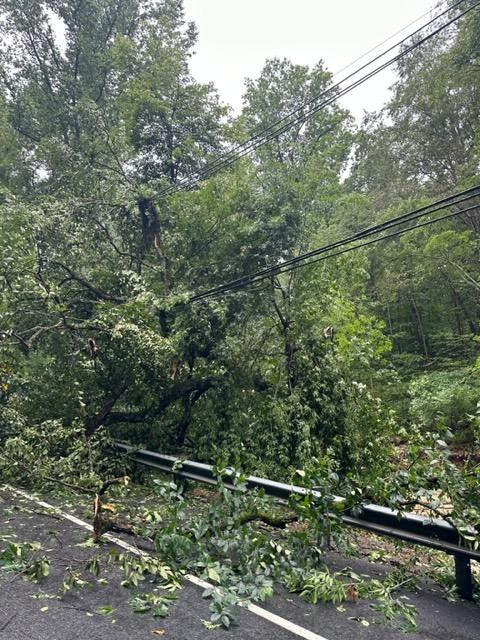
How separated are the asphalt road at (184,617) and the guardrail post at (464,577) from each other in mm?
112

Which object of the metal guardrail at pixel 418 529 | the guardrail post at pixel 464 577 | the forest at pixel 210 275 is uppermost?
the forest at pixel 210 275

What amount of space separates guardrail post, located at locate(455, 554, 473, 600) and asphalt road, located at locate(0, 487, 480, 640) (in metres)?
0.11

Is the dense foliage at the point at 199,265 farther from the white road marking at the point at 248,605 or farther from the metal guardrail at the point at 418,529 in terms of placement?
the white road marking at the point at 248,605

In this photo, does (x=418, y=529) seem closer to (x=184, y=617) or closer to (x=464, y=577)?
(x=464, y=577)

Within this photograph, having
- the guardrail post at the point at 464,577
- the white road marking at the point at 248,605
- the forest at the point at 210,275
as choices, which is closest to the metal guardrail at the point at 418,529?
the guardrail post at the point at 464,577

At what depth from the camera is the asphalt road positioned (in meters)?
2.66

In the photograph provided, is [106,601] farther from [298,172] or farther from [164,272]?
[298,172]

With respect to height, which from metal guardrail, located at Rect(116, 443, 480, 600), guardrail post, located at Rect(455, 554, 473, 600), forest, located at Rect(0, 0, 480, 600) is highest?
forest, located at Rect(0, 0, 480, 600)

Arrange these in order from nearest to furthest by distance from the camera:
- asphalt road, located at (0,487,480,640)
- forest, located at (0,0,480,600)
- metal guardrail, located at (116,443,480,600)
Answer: asphalt road, located at (0,487,480,640) < metal guardrail, located at (116,443,480,600) < forest, located at (0,0,480,600)

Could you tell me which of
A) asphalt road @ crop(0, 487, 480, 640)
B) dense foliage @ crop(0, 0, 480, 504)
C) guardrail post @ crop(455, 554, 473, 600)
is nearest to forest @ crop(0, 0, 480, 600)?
dense foliage @ crop(0, 0, 480, 504)

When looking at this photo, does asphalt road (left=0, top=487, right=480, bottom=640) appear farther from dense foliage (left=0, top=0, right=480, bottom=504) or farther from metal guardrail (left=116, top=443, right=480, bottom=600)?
dense foliage (left=0, top=0, right=480, bottom=504)

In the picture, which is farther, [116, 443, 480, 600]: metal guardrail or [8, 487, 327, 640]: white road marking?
[116, 443, 480, 600]: metal guardrail

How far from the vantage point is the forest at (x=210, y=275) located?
7.34m

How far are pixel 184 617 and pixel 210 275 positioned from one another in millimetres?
8236
